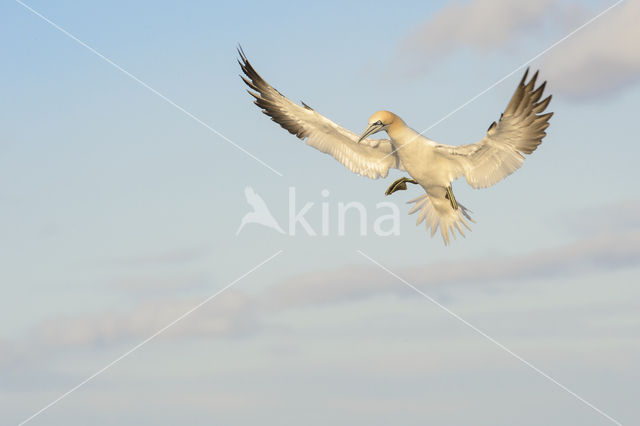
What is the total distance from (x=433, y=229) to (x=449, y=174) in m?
1.60

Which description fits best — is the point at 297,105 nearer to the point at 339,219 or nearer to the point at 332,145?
the point at 332,145

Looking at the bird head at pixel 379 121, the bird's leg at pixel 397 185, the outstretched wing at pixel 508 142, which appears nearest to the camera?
the outstretched wing at pixel 508 142

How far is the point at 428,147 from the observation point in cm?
1817

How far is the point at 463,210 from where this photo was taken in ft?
63.0

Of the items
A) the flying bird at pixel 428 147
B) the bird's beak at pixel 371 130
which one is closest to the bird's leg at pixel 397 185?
the flying bird at pixel 428 147

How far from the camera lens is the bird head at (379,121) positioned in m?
18.4

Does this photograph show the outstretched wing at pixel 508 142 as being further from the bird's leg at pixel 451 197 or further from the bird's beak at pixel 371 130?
the bird's beak at pixel 371 130

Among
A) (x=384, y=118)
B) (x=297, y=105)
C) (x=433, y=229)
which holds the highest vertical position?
(x=297, y=105)

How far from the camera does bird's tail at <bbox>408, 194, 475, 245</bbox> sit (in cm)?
1917

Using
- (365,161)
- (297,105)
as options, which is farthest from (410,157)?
(297,105)

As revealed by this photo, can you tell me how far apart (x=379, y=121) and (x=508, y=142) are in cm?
245

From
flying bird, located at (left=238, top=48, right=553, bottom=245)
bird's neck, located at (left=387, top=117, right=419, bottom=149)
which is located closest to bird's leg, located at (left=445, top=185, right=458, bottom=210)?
flying bird, located at (left=238, top=48, right=553, bottom=245)

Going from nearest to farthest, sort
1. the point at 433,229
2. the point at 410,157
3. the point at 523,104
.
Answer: the point at 523,104 → the point at 410,157 → the point at 433,229

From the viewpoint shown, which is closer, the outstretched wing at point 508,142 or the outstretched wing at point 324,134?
the outstretched wing at point 508,142
